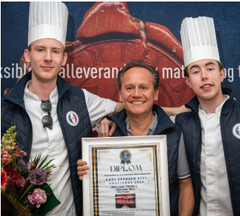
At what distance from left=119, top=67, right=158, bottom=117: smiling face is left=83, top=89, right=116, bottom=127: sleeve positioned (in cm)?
26

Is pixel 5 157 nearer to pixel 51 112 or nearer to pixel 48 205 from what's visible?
pixel 48 205

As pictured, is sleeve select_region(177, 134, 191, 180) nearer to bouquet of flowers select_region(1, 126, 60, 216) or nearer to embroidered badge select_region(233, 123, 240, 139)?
embroidered badge select_region(233, 123, 240, 139)

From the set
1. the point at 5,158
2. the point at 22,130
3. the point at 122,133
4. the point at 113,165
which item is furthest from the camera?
the point at 122,133

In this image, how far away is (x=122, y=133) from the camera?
216cm

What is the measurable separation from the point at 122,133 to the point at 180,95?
0.83 metres

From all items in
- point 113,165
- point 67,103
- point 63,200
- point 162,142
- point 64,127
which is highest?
point 67,103

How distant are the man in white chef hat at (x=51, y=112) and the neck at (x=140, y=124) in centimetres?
33

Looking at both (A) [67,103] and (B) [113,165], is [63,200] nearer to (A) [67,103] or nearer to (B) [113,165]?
(B) [113,165]

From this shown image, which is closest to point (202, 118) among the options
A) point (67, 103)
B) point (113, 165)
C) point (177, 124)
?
point (177, 124)

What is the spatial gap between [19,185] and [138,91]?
98cm

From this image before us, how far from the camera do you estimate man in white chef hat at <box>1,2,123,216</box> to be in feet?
6.73

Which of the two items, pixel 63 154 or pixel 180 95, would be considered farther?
pixel 180 95

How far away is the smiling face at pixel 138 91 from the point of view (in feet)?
6.82

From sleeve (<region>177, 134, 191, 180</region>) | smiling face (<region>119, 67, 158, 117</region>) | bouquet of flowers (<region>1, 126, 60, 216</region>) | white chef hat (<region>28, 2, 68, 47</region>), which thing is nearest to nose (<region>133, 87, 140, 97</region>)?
smiling face (<region>119, 67, 158, 117</region>)
